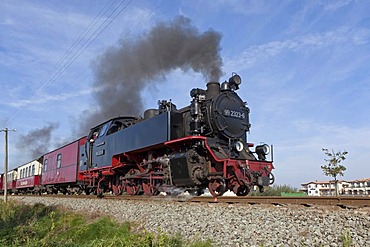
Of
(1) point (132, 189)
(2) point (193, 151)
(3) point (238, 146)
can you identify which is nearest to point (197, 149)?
(2) point (193, 151)

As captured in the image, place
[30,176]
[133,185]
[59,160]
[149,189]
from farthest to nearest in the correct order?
[30,176] → [59,160] → [133,185] → [149,189]

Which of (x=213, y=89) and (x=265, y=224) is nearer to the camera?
(x=265, y=224)

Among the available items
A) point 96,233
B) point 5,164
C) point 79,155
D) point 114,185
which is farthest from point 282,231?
point 5,164

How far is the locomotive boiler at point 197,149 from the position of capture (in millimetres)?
9672

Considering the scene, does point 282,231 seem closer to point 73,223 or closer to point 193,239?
point 193,239

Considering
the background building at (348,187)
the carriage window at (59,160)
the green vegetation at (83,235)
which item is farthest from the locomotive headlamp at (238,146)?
the background building at (348,187)

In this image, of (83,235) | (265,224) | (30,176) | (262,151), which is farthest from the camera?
(30,176)

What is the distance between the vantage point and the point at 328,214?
5520 mm

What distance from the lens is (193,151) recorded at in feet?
32.5

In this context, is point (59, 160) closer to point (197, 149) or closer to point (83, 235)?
point (197, 149)

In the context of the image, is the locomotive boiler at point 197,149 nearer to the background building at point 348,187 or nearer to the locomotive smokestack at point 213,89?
the locomotive smokestack at point 213,89

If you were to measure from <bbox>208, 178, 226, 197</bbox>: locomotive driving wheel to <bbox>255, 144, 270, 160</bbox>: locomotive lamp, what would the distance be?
185 centimetres

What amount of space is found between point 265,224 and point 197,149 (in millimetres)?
4781

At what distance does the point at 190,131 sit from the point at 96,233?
449 cm
